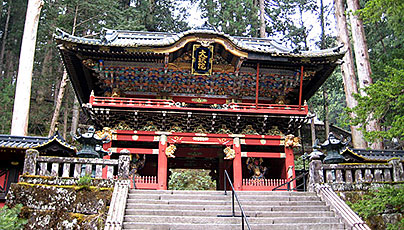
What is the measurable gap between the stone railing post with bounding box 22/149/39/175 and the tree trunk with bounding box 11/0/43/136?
Answer: 22.2 feet

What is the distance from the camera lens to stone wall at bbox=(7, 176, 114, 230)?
728cm

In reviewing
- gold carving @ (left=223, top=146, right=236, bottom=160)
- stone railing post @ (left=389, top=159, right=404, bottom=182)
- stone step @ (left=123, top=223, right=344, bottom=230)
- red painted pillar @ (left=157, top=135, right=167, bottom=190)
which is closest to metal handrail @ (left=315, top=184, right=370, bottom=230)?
stone step @ (left=123, top=223, right=344, bottom=230)

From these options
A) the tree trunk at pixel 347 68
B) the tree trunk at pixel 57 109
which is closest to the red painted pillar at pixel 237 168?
the tree trunk at pixel 347 68

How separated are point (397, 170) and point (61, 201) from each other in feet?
25.5

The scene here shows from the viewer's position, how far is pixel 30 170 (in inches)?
315

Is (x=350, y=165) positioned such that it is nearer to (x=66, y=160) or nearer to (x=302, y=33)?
(x=66, y=160)

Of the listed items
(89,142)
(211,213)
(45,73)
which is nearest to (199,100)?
(89,142)

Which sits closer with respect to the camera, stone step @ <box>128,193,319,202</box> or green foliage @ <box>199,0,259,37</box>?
stone step @ <box>128,193,319,202</box>

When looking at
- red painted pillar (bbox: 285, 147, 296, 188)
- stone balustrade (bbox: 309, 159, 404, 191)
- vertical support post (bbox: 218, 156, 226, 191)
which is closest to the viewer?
stone balustrade (bbox: 309, 159, 404, 191)

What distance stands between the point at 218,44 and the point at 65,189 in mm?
7878

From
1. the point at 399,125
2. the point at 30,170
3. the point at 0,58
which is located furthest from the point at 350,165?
the point at 0,58

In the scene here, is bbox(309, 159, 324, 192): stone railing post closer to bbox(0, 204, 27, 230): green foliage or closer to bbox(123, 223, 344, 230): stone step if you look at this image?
bbox(123, 223, 344, 230): stone step

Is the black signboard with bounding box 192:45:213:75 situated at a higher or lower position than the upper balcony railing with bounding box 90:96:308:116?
higher

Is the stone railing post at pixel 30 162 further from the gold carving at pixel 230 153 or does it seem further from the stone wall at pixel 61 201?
the gold carving at pixel 230 153
